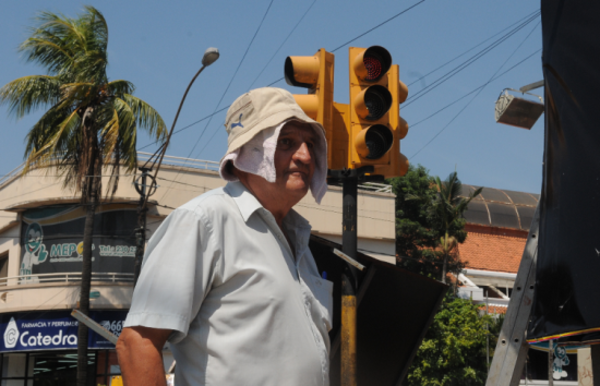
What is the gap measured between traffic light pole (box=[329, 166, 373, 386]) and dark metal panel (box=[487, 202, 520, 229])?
4067cm

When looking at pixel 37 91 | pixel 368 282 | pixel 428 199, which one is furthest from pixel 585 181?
pixel 428 199

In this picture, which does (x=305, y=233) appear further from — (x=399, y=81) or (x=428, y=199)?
(x=428, y=199)

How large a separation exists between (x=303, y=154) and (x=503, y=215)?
147ft

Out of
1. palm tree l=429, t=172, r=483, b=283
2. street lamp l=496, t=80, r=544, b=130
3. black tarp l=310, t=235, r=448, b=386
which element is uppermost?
palm tree l=429, t=172, r=483, b=283

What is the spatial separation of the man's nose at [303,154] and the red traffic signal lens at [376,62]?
3272 millimetres

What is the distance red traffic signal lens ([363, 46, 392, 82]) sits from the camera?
216 inches

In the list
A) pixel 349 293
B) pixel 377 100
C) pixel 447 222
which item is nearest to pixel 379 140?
pixel 377 100

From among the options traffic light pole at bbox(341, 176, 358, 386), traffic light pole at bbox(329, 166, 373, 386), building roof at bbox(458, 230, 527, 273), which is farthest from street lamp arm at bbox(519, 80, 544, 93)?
building roof at bbox(458, 230, 527, 273)

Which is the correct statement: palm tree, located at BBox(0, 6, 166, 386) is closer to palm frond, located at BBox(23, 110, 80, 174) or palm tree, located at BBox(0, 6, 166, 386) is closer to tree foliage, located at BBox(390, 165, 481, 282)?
palm frond, located at BBox(23, 110, 80, 174)

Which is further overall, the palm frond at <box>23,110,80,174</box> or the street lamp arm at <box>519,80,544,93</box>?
the palm frond at <box>23,110,80,174</box>

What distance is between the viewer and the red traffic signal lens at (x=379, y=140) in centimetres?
533

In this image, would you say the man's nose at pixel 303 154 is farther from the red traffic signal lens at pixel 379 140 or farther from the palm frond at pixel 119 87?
the palm frond at pixel 119 87

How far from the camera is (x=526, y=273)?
384cm

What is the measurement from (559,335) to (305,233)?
1404 mm
